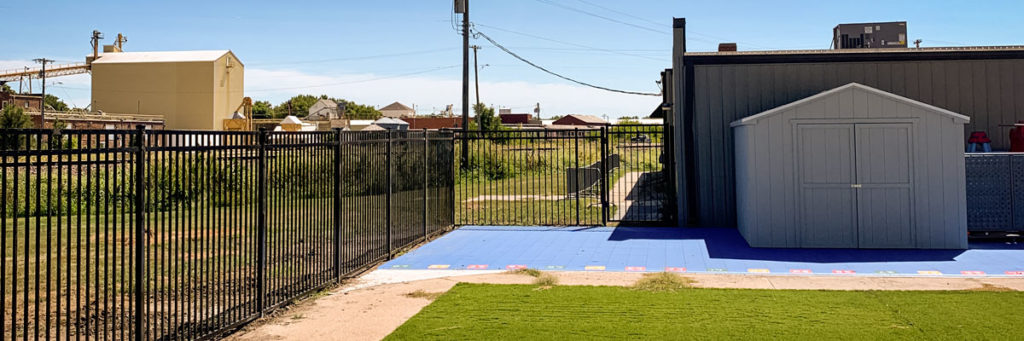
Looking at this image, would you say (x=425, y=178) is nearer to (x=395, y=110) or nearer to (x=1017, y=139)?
(x=1017, y=139)

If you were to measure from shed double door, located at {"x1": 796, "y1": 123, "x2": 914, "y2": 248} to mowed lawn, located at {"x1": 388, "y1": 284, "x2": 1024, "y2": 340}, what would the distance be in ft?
11.2

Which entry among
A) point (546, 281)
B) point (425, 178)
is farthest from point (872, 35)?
point (546, 281)

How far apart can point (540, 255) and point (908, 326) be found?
5.67 meters

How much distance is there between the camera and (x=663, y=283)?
9.01 meters

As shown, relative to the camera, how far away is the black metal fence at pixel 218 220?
5.28 m

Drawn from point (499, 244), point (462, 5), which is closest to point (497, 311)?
point (499, 244)

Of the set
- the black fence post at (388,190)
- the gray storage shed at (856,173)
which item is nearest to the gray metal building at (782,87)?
the gray storage shed at (856,173)

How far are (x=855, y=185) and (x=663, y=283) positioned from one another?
448 centimetres

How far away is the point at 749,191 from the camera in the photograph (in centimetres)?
1198

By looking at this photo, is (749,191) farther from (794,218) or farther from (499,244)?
(499,244)

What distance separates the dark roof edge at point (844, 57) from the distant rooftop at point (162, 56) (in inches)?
2294

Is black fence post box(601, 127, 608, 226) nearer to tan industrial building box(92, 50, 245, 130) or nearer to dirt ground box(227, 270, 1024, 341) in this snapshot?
dirt ground box(227, 270, 1024, 341)

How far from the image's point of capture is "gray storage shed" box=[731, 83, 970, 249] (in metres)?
11.4

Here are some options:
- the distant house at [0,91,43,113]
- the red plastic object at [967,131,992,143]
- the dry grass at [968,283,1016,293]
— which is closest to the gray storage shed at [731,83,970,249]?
the red plastic object at [967,131,992,143]
